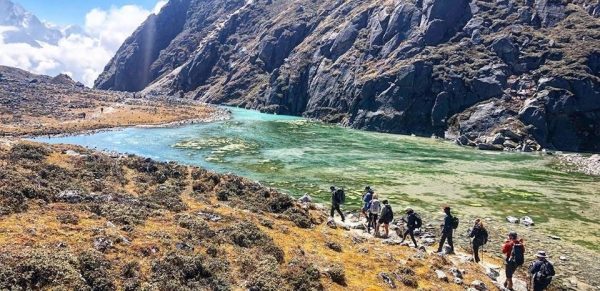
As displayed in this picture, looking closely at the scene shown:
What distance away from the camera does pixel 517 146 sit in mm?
82938

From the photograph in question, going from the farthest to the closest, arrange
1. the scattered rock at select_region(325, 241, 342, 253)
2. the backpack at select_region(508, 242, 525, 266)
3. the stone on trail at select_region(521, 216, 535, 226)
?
the stone on trail at select_region(521, 216, 535, 226) → the scattered rock at select_region(325, 241, 342, 253) → the backpack at select_region(508, 242, 525, 266)

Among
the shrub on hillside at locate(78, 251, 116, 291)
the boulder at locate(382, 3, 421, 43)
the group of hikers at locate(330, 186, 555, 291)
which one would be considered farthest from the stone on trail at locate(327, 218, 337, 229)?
the boulder at locate(382, 3, 421, 43)

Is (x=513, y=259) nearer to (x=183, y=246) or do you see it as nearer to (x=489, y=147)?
(x=183, y=246)

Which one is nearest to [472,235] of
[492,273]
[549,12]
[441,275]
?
[492,273]

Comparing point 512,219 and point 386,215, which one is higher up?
point 386,215

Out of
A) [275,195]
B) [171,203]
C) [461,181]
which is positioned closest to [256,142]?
[461,181]

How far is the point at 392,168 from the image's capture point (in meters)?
55.8

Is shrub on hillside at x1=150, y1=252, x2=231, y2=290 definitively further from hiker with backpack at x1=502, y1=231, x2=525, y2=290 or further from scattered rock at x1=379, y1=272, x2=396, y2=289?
hiker with backpack at x1=502, y1=231, x2=525, y2=290

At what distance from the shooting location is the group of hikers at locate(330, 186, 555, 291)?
21.5 metres

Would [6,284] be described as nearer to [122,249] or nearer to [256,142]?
[122,249]

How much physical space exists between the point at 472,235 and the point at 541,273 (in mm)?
4979

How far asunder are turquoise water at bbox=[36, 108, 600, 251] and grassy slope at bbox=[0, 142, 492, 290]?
12505 millimetres

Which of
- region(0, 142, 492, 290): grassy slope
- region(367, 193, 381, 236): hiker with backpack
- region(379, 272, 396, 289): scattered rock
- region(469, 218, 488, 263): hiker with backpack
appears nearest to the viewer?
region(0, 142, 492, 290): grassy slope

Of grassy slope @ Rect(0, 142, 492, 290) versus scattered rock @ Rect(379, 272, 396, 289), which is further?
scattered rock @ Rect(379, 272, 396, 289)
